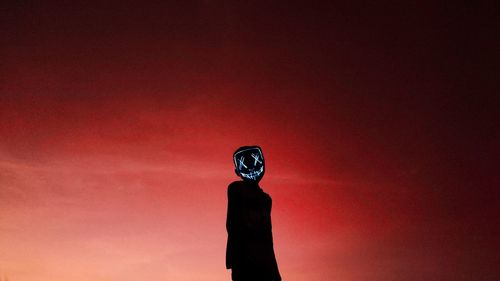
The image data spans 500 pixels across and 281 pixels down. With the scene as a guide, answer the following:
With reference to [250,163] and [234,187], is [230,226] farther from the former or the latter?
[250,163]

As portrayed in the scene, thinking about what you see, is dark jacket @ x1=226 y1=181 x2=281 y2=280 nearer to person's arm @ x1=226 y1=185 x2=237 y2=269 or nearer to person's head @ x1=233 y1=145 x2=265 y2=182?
person's arm @ x1=226 y1=185 x2=237 y2=269

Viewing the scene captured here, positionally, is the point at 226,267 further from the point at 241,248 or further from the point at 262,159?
the point at 262,159

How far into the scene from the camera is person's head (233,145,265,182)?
20.0 ft

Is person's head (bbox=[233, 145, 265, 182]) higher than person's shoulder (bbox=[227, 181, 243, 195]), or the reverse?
person's head (bbox=[233, 145, 265, 182])

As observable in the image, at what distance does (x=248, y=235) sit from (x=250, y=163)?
1.01 metres

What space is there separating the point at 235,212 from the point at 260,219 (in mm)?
383

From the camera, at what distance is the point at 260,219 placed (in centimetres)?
588

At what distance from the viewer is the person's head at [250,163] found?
609 cm

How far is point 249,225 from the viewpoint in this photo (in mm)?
5699

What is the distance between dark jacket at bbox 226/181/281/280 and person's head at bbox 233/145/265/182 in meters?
0.13

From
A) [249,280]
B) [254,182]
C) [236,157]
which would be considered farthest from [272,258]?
[236,157]

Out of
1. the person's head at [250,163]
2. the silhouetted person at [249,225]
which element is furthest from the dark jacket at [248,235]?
the person's head at [250,163]

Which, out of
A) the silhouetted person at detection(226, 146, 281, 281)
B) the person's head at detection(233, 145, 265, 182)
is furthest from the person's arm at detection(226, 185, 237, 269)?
the person's head at detection(233, 145, 265, 182)

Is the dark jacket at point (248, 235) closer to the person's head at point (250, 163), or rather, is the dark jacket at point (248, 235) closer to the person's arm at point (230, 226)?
the person's arm at point (230, 226)
